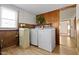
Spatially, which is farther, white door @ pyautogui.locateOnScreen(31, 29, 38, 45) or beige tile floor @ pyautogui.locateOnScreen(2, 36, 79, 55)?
white door @ pyautogui.locateOnScreen(31, 29, 38, 45)

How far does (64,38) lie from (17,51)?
65 centimetres

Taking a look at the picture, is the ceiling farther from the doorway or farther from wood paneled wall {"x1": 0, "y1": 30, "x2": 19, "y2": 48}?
wood paneled wall {"x1": 0, "y1": 30, "x2": 19, "y2": 48}

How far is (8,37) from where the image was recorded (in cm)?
123

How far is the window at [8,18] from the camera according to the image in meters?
1.20

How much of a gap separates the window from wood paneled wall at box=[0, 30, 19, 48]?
6cm

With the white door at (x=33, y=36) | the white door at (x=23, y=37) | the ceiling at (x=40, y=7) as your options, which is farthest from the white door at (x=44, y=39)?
the ceiling at (x=40, y=7)

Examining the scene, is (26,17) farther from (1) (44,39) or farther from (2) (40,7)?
(1) (44,39)

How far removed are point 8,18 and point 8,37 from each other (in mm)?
249

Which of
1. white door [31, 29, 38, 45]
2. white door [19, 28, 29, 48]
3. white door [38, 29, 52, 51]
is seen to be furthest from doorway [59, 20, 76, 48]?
white door [19, 28, 29, 48]

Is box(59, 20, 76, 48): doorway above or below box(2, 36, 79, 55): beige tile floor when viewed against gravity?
above

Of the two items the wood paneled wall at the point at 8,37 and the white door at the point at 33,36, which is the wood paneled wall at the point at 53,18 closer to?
the white door at the point at 33,36

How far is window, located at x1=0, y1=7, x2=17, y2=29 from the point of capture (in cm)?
120

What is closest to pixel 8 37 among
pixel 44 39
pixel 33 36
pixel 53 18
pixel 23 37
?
pixel 23 37

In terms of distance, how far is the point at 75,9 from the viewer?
1.24 m
